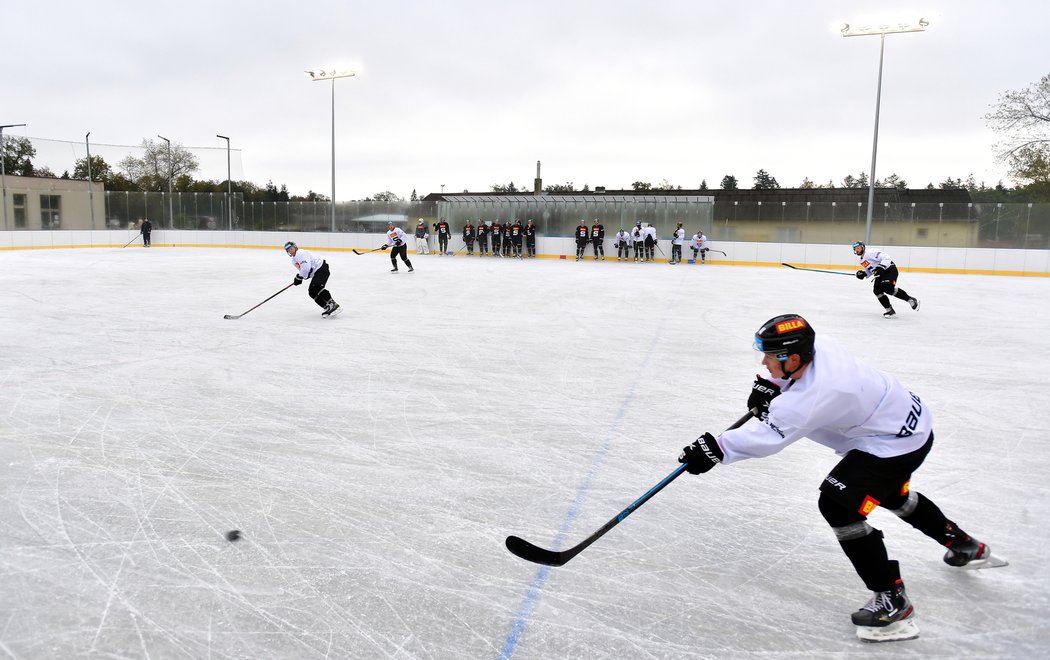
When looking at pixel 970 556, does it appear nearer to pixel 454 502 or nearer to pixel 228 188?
pixel 454 502

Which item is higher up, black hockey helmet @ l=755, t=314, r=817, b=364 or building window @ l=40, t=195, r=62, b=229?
building window @ l=40, t=195, r=62, b=229

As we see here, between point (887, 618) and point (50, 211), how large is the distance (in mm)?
29000

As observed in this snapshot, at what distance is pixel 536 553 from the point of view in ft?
8.53

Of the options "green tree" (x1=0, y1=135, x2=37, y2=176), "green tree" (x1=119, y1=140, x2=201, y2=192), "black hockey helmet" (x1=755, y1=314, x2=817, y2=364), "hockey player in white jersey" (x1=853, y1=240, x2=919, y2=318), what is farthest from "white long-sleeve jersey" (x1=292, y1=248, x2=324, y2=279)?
"green tree" (x1=119, y1=140, x2=201, y2=192)

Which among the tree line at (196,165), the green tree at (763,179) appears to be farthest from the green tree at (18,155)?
the green tree at (763,179)

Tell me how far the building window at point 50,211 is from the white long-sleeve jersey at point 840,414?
93.0ft

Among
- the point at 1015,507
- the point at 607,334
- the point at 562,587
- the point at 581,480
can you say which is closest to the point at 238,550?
the point at 562,587

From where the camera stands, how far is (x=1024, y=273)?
18.9 metres

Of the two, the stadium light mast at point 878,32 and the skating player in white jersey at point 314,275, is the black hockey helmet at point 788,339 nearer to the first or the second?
the skating player in white jersey at point 314,275

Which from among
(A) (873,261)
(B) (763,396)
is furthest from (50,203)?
(B) (763,396)

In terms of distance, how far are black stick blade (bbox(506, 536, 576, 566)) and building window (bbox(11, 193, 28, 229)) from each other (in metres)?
27.2

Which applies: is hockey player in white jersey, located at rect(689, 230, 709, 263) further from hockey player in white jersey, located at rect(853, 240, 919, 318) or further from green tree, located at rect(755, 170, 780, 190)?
green tree, located at rect(755, 170, 780, 190)

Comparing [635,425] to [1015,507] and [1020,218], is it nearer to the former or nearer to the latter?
[1015,507]

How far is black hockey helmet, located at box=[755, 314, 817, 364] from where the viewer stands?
2.11 m
